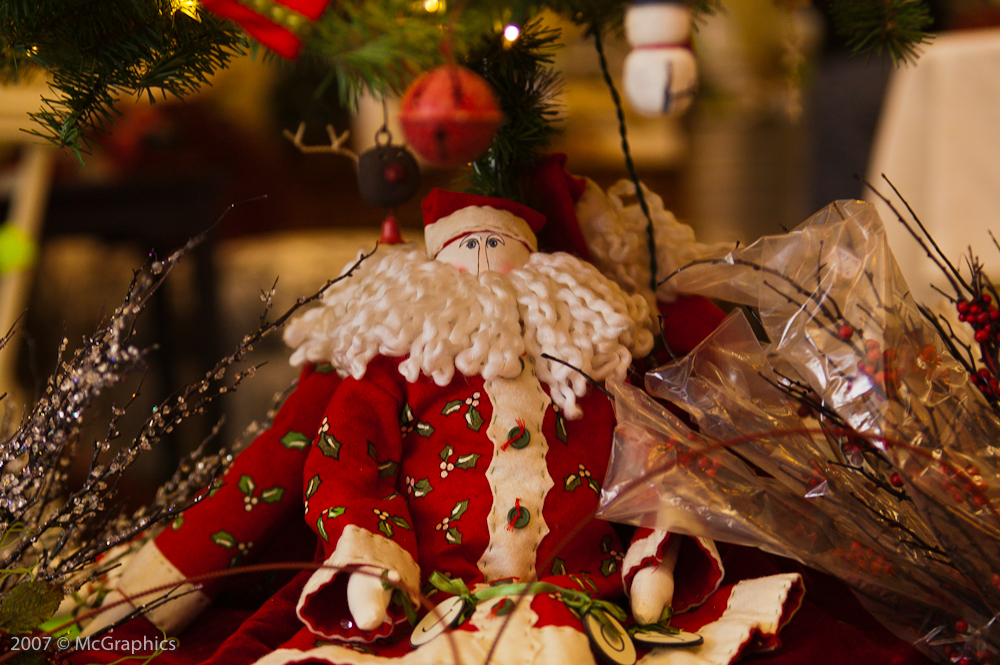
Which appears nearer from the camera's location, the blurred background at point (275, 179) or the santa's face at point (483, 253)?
the santa's face at point (483, 253)

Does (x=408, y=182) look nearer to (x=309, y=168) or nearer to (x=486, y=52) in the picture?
(x=486, y=52)

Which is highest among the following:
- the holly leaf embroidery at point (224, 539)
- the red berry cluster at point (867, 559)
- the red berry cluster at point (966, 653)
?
the red berry cluster at point (867, 559)

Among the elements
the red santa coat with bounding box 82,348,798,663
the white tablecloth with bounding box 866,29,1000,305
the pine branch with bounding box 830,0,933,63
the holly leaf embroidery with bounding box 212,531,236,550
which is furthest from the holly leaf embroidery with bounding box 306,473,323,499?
the white tablecloth with bounding box 866,29,1000,305

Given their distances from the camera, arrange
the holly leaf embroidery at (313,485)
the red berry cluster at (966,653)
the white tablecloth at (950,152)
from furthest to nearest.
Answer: the white tablecloth at (950,152) → the holly leaf embroidery at (313,485) → the red berry cluster at (966,653)

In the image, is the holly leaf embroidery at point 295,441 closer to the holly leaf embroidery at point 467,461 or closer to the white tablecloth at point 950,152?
the holly leaf embroidery at point 467,461

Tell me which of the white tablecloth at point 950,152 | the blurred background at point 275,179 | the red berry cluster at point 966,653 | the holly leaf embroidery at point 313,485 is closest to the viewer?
the red berry cluster at point 966,653

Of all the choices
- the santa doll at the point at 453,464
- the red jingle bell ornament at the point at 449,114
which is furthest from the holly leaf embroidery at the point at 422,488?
the red jingle bell ornament at the point at 449,114

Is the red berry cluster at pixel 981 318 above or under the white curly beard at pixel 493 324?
above
